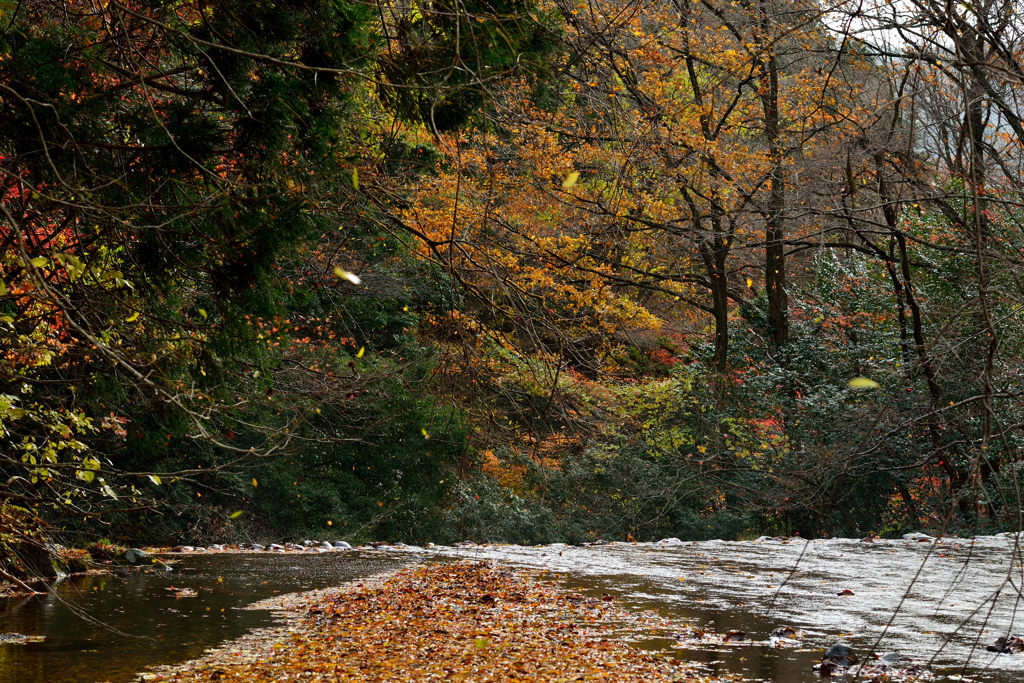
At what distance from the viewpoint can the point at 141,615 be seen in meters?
7.78

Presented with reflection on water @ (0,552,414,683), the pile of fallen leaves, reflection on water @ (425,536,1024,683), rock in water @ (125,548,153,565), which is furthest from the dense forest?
the pile of fallen leaves

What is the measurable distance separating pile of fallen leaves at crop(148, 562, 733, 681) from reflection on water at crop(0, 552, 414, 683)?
0.45m

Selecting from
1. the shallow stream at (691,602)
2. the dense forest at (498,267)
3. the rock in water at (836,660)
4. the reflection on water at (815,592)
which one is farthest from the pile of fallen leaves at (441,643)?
the dense forest at (498,267)

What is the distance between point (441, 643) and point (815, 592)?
4492 mm

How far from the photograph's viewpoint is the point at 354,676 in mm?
5699

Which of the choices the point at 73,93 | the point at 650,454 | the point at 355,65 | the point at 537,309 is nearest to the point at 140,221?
the point at 73,93

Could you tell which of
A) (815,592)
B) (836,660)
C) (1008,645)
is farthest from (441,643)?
(815,592)

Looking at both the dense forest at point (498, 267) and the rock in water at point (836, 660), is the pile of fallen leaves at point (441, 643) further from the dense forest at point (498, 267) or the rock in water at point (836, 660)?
the dense forest at point (498, 267)

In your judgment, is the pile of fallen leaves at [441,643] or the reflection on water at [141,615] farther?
the reflection on water at [141,615]

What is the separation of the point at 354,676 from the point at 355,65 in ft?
12.0

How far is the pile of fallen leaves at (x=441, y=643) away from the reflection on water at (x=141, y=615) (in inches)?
17.9

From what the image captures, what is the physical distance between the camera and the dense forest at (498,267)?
4.46m

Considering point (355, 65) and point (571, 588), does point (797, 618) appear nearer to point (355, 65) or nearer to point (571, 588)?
point (571, 588)

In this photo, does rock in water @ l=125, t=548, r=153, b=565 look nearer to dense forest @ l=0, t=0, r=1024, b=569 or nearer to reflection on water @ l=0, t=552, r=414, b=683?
reflection on water @ l=0, t=552, r=414, b=683
